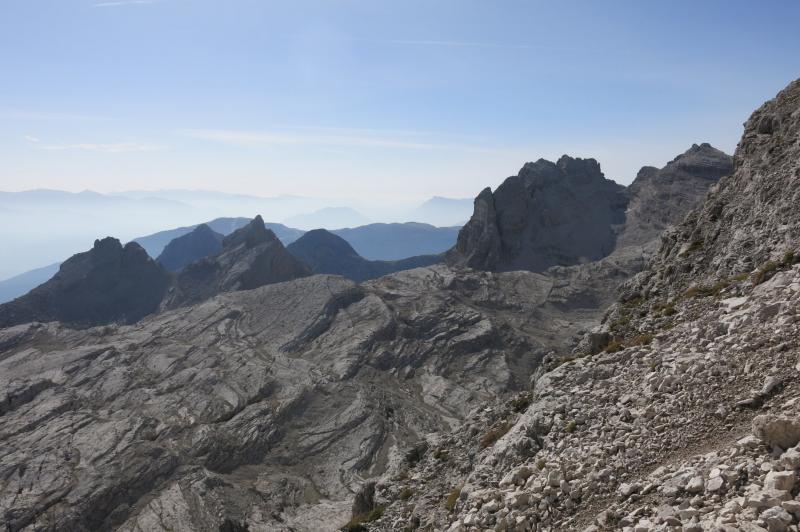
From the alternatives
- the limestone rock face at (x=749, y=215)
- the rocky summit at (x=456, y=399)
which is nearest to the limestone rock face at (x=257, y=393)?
the rocky summit at (x=456, y=399)

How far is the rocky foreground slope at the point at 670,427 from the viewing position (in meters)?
14.3

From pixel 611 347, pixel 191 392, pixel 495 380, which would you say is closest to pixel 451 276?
pixel 495 380

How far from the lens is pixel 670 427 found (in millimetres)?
18641

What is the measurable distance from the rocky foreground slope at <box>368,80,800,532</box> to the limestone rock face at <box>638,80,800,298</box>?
19 centimetres

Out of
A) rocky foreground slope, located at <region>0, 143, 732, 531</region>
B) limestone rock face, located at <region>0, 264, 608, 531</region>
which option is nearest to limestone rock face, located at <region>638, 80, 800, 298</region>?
rocky foreground slope, located at <region>0, 143, 732, 531</region>

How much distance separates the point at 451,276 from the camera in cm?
17938

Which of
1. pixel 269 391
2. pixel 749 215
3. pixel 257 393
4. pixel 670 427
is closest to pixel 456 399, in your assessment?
pixel 269 391

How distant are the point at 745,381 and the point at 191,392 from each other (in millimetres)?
119166

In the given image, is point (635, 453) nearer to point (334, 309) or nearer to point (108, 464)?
point (108, 464)

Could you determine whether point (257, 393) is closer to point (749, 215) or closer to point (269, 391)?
point (269, 391)

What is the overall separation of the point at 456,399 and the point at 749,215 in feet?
297

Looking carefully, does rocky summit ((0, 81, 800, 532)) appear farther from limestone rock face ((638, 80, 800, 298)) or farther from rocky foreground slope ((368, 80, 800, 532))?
limestone rock face ((638, 80, 800, 298))

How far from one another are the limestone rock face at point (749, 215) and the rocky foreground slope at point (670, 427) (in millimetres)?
191

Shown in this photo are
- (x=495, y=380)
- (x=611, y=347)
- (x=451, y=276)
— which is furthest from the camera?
(x=451, y=276)
